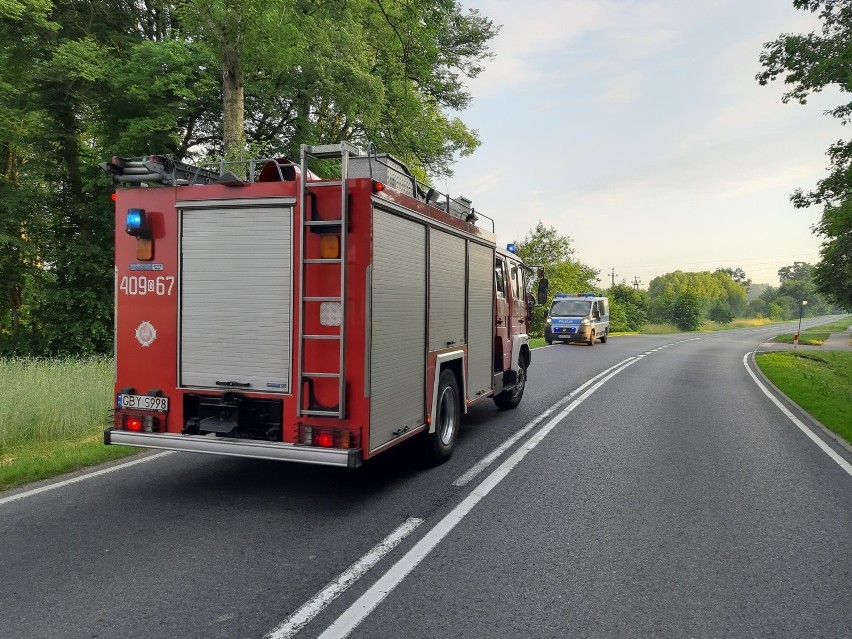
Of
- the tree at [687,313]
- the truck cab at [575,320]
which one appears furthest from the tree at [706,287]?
the truck cab at [575,320]

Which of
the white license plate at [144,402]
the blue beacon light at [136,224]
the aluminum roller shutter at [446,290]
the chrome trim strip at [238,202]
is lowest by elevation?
A: the white license plate at [144,402]

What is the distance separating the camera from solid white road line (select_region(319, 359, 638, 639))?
3154 mm

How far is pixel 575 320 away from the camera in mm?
28125

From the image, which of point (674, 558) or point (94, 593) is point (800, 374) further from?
point (94, 593)

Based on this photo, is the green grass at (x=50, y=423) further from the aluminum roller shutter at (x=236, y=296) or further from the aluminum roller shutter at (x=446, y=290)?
the aluminum roller shutter at (x=446, y=290)

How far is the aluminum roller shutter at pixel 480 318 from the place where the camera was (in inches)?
292

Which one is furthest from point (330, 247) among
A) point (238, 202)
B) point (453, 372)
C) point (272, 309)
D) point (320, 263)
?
point (453, 372)

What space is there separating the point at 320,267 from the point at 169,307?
4.86ft

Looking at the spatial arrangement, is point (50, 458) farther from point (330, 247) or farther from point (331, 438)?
point (330, 247)

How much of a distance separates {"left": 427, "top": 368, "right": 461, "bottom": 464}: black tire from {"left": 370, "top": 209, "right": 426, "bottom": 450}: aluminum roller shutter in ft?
1.64

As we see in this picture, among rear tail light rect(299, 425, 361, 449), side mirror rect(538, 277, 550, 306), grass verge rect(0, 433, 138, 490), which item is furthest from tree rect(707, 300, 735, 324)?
rear tail light rect(299, 425, 361, 449)

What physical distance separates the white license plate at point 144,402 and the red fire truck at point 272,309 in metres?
0.01

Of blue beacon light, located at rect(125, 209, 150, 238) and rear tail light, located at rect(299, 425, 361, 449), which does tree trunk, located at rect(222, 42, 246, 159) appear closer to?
blue beacon light, located at rect(125, 209, 150, 238)

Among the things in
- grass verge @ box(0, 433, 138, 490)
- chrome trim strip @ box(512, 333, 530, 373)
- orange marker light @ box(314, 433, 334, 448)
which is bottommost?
grass verge @ box(0, 433, 138, 490)
